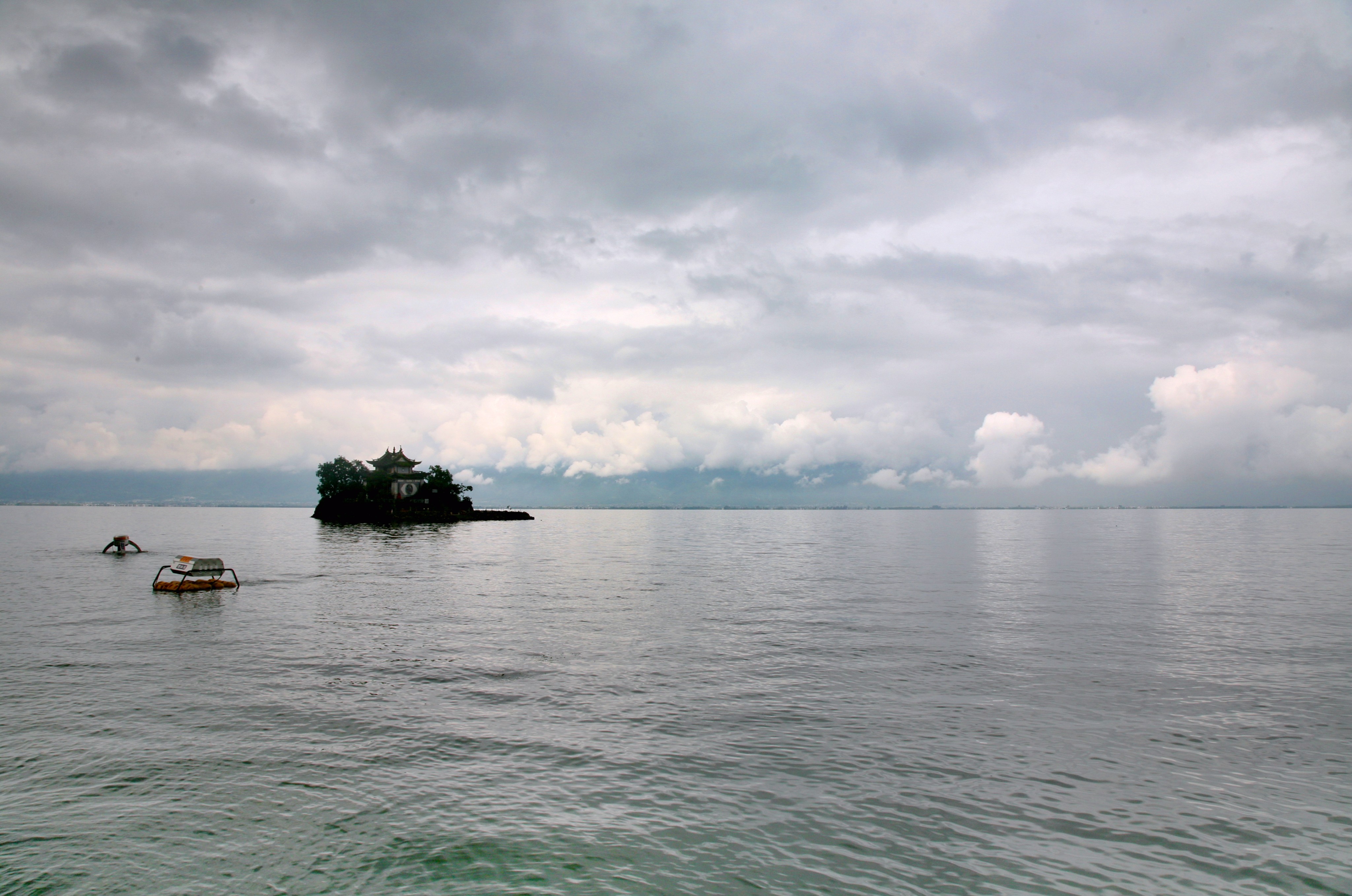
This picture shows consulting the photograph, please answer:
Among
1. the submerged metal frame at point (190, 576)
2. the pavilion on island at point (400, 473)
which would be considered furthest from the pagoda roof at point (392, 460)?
the submerged metal frame at point (190, 576)

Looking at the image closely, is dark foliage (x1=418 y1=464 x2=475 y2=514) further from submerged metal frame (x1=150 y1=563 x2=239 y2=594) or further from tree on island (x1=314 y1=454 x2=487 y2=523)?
submerged metal frame (x1=150 y1=563 x2=239 y2=594)

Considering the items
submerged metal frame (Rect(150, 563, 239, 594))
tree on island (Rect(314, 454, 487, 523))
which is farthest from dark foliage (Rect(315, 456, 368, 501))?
submerged metal frame (Rect(150, 563, 239, 594))

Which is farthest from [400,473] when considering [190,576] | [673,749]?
[673,749]

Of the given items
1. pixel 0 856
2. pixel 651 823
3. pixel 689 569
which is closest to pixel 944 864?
pixel 651 823

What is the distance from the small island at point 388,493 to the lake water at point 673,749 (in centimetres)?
13697

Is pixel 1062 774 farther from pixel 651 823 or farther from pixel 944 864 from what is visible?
pixel 651 823

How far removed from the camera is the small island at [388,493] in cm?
17050

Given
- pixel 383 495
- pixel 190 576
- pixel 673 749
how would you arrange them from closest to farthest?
pixel 673 749 < pixel 190 576 < pixel 383 495

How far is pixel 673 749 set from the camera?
15664mm

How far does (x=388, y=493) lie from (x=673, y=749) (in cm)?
17348

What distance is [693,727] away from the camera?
17.3 meters

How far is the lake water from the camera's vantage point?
10.7 metres

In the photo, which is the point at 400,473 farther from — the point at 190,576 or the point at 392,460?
the point at 190,576

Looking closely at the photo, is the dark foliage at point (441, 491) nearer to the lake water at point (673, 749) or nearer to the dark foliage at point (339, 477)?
the dark foliage at point (339, 477)
